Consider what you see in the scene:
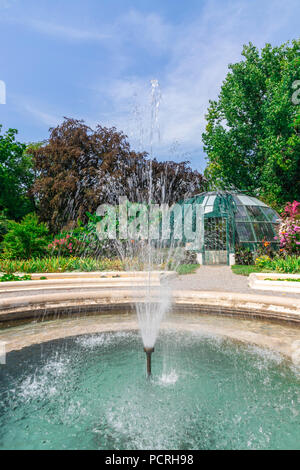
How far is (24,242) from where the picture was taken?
1256 cm

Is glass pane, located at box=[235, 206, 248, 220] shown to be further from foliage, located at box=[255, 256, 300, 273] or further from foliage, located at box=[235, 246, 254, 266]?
foliage, located at box=[255, 256, 300, 273]

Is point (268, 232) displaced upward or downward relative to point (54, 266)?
upward

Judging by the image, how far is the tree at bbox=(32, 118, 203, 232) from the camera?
745 inches

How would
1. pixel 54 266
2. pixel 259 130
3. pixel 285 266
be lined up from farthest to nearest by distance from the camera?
pixel 259 130
pixel 54 266
pixel 285 266

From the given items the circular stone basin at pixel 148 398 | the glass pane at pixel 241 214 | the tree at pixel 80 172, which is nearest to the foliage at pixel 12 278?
the circular stone basin at pixel 148 398

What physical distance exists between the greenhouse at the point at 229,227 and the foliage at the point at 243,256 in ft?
0.77

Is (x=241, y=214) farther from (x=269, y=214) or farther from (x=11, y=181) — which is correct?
(x=11, y=181)

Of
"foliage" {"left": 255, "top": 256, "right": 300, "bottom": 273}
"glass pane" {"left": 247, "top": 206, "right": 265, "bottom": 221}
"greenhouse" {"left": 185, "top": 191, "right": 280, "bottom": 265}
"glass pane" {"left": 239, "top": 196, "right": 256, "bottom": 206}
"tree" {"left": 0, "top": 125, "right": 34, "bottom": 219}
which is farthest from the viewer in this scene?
"tree" {"left": 0, "top": 125, "right": 34, "bottom": 219}

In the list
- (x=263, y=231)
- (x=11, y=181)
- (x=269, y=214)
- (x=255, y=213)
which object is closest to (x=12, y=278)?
(x=263, y=231)

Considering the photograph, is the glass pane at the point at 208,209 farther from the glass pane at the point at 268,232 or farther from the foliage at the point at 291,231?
the foliage at the point at 291,231

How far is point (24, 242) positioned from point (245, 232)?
36.6 feet

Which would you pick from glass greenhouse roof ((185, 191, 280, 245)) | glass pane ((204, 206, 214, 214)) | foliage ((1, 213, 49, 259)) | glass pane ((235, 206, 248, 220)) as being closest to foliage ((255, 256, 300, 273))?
glass greenhouse roof ((185, 191, 280, 245))

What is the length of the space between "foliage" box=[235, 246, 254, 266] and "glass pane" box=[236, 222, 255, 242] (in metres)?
0.68

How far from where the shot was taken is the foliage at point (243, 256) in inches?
583
